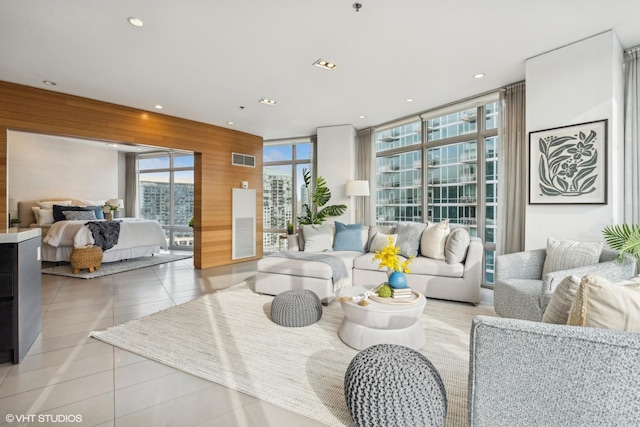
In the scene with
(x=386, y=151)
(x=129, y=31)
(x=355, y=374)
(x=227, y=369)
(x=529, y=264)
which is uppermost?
(x=129, y=31)

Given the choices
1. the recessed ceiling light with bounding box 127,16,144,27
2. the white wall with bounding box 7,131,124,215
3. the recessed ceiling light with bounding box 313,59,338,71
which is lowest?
the white wall with bounding box 7,131,124,215

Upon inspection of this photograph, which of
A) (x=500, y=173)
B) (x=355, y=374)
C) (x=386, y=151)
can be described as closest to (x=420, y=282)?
(x=500, y=173)

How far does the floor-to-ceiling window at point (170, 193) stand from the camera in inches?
328

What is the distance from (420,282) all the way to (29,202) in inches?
331

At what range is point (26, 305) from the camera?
8.00ft

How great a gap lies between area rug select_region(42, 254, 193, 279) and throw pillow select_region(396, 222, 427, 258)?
4.91 meters

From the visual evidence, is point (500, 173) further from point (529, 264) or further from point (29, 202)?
point (29, 202)

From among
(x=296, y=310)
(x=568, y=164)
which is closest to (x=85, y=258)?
(x=296, y=310)

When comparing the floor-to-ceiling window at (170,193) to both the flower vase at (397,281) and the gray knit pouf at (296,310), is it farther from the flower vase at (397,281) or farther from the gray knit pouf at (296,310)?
the flower vase at (397,281)

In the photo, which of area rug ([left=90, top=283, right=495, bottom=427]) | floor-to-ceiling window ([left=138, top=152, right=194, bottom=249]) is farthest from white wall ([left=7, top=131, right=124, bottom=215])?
area rug ([left=90, top=283, right=495, bottom=427])

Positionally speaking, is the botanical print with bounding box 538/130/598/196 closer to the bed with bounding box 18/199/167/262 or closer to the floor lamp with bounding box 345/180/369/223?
the floor lamp with bounding box 345/180/369/223

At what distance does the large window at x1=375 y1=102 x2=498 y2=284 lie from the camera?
4.54 m

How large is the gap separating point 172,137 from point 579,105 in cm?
587

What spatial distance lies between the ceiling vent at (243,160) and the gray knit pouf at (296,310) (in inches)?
167
